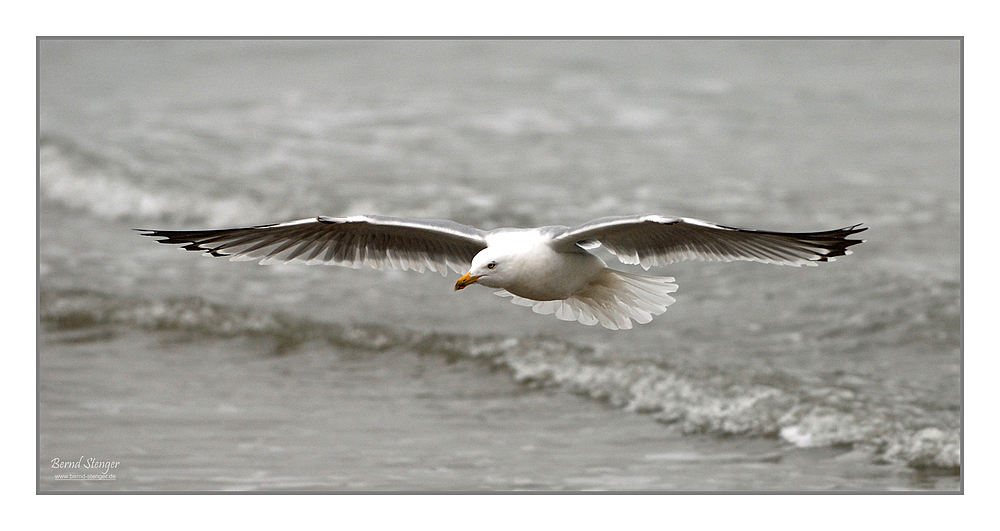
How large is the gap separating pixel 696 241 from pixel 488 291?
14.5 ft

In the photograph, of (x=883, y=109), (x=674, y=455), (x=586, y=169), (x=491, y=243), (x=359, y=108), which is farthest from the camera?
(x=359, y=108)

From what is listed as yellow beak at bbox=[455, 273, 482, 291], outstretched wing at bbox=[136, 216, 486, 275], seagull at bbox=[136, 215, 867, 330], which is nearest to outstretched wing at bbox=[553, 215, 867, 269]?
seagull at bbox=[136, 215, 867, 330]

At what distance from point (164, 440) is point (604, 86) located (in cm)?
1054

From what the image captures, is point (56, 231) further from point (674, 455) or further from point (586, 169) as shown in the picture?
point (674, 455)

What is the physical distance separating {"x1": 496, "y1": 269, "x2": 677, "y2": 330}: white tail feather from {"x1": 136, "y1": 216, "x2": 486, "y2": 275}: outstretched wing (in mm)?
416

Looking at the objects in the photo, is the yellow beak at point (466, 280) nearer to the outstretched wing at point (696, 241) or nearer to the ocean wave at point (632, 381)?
the outstretched wing at point (696, 241)

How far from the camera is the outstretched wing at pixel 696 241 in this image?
4.59 metres

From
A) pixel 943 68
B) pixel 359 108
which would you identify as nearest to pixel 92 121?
pixel 359 108

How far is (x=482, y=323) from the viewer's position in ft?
28.6

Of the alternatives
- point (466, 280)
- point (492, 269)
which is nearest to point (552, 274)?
point (492, 269)

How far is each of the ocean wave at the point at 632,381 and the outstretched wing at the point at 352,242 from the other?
6.42 ft

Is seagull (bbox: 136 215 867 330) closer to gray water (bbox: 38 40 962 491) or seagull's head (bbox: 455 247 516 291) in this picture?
seagull's head (bbox: 455 247 516 291)

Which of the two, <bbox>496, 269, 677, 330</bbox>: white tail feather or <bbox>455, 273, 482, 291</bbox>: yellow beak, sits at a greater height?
<bbox>455, 273, 482, 291</bbox>: yellow beak

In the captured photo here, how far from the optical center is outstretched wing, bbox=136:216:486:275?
518 cm
